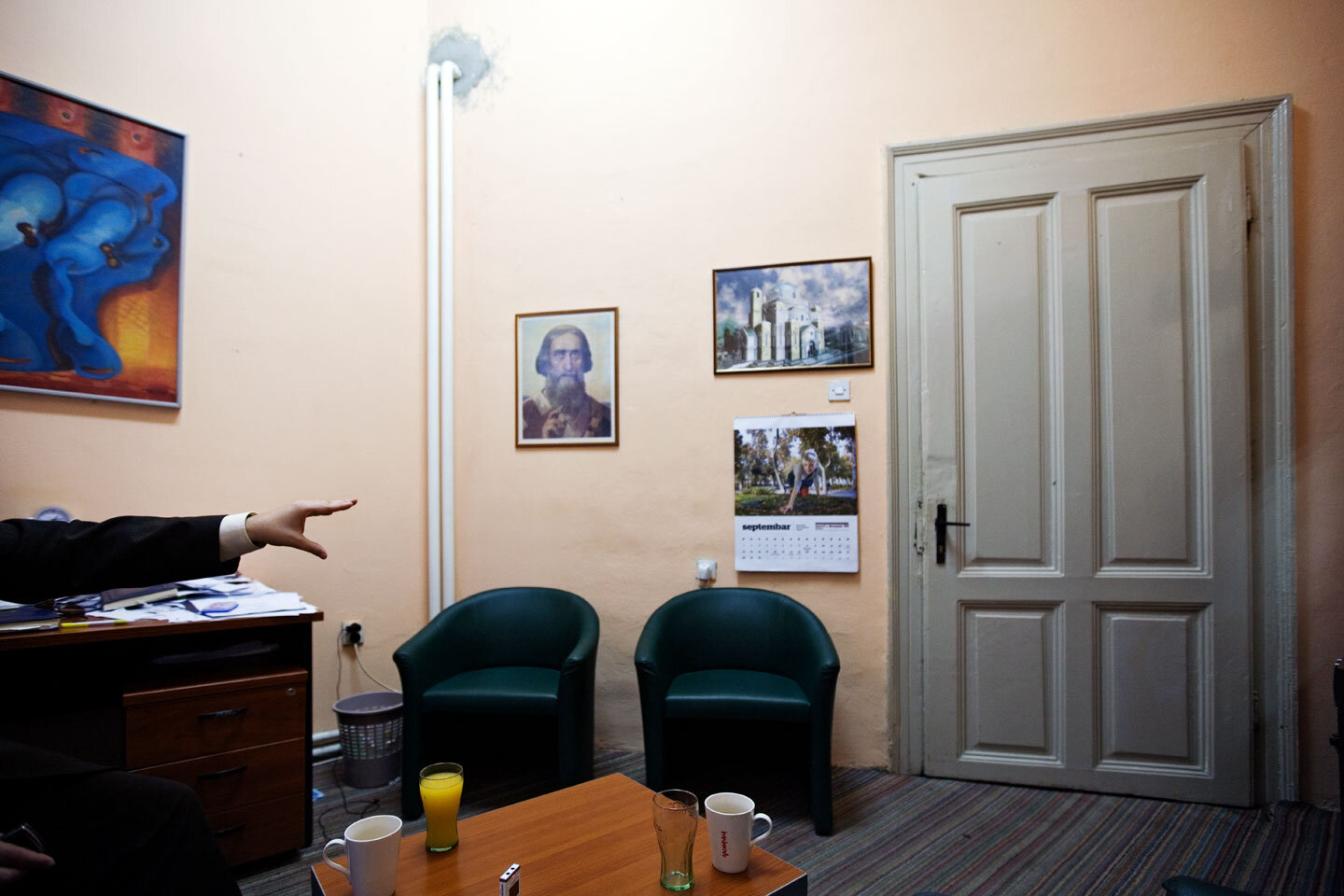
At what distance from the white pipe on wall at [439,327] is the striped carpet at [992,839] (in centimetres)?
98

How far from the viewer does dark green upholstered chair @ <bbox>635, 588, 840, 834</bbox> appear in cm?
258

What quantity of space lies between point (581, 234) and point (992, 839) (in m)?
2.87

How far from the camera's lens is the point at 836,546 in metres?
3.17

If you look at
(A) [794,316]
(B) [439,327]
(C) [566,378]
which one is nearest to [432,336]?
(B) [439,327]

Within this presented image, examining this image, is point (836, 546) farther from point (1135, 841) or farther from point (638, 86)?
point (638, 86)

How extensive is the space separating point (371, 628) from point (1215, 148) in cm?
385

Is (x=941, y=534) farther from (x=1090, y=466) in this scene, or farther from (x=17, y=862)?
(x=17, y=862)

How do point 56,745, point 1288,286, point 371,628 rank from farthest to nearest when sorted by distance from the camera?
point 371,628 → point 1288,286 → point 56,745

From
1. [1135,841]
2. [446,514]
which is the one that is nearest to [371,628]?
[446,514]

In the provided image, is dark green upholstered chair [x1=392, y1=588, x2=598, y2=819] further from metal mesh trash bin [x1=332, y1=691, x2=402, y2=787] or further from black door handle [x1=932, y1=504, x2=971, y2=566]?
black door handle [x1=932, y1=504, x2=971, y2=566]

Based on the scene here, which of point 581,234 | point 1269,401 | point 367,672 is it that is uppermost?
point 581,234

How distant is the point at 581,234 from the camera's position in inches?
139

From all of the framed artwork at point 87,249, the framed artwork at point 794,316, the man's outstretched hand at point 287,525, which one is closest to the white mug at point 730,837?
the man's outstretched hand at point 287,525

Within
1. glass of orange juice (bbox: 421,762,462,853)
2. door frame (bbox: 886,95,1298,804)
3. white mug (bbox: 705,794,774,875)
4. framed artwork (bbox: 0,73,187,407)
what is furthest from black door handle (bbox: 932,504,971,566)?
framed artwork (bbox: 0,73,187,407)
